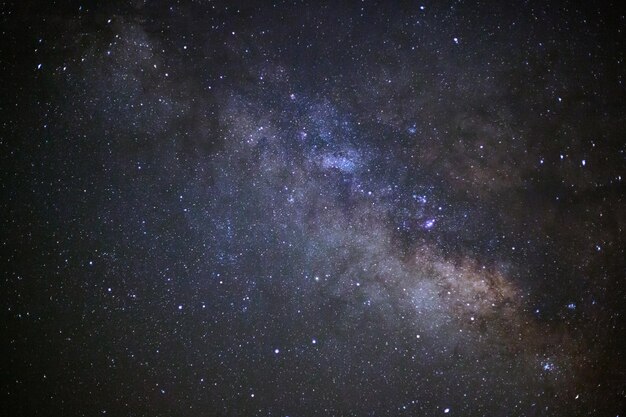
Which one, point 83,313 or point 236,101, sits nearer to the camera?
point 236,101

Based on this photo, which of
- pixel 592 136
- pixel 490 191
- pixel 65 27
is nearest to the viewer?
pixel 65 27

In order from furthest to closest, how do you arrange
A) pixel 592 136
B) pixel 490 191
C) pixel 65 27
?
pixel 592 136 < pixel 490 191 < pixel 65 27

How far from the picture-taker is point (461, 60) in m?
1.81

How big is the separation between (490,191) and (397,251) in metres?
0.70

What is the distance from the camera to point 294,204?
184cm

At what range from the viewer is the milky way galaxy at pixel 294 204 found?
1.77m

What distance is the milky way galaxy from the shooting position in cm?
177

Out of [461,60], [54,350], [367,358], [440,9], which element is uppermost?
[440,9]

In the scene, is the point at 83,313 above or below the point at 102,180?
below

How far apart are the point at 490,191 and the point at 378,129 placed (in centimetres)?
82

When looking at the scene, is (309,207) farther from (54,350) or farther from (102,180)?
(54,350)

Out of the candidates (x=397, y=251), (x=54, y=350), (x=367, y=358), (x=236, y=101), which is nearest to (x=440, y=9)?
(x=236, y=101)

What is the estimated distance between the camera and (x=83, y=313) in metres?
1.90

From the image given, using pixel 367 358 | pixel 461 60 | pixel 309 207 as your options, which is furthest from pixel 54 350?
pixel 461 60
